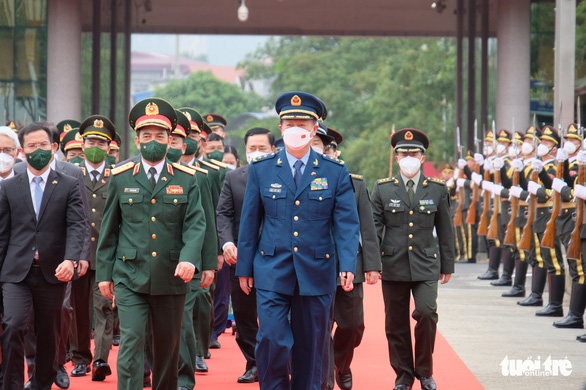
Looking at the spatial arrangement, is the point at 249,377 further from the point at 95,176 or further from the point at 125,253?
the point at 95,176

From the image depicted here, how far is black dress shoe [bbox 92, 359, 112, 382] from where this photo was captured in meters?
8.39

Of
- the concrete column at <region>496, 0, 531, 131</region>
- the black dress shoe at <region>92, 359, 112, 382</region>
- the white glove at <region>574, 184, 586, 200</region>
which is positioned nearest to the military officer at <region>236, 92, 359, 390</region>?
the black dress shoe at <region>92, 359, 112, 382</region>

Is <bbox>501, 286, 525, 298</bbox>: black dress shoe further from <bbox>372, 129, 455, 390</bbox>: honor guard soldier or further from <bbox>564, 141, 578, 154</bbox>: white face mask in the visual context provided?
<bbox>372, 129, 455, 390</bbox>: honor guard soldier

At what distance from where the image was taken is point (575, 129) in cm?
1212

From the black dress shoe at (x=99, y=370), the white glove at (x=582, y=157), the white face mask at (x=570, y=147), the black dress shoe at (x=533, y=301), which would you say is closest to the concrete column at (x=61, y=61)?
the black dress shoe at (x=533, y=301)

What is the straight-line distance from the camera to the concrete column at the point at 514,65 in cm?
2317

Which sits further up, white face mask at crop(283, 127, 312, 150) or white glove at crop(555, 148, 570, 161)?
white glove at crop(555, 148, 570, 161)

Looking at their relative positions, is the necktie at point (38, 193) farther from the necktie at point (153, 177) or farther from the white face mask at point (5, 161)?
the necktie at point (153, 177)

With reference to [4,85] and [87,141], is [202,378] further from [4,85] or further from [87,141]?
[4,85]

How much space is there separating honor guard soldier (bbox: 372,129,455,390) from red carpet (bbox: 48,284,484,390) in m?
0.44

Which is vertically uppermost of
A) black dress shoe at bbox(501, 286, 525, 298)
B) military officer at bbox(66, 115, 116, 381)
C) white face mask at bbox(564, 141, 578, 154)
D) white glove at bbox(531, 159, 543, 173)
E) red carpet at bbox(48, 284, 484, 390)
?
white face mask at bbox(564, 141, 578, 154)

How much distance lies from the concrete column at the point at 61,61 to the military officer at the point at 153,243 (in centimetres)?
1603

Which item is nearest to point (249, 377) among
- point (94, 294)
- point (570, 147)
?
point (94, 294)

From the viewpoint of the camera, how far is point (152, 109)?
687 cm
